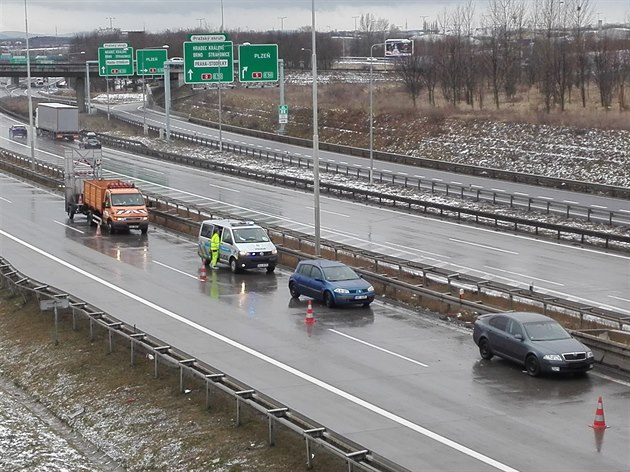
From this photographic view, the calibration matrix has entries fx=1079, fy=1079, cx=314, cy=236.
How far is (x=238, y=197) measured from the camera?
198ft

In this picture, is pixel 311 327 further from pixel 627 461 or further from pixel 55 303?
pixel 627 461

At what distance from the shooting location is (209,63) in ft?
249

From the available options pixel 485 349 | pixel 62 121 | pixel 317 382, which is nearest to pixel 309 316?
pixel 485 349

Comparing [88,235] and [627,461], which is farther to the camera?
[88,235]

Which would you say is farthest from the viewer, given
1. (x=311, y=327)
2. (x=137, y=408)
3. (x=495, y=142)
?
(x=495, y=142)

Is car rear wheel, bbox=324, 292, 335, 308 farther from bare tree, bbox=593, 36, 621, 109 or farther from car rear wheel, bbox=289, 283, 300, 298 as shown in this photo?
bare tree, bbox=593, 36, 621, 109

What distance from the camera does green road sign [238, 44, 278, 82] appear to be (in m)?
74.8

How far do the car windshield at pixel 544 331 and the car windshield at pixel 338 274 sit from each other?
886cm

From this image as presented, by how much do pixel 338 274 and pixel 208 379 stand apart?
1135cm

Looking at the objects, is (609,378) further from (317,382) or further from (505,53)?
(505,53)

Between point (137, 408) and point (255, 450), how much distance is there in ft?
15.4

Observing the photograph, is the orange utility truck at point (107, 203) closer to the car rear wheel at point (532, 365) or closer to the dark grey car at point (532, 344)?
the dark grey car at point (532, 344)

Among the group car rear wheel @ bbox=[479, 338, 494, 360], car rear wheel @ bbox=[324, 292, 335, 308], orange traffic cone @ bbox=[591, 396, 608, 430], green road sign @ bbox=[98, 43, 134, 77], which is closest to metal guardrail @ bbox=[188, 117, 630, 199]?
green road sign @ bbox=[98, 43, 134, 77]

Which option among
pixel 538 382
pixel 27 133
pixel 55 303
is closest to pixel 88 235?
pixel 55 303
